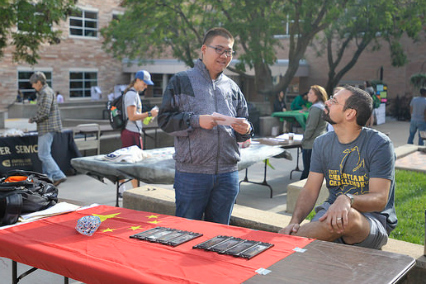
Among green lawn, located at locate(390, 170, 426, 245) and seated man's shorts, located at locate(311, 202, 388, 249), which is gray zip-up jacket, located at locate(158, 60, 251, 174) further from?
green lawn, located at locate(390, 170, 426, 245)

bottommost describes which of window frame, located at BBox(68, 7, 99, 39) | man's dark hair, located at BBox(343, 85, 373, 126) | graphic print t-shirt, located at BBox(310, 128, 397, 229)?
graphic print t-shirt, located at BBox(310, 128, 397, 229)

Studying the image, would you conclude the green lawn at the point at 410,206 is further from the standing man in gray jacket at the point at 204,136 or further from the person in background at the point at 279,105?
the person in background at the point at 279,105

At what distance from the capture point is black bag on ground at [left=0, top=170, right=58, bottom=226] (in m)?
3.39

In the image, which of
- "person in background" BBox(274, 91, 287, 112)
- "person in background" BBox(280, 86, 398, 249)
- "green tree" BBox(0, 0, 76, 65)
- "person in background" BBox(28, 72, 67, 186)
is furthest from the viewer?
"person in background" BBox(274, 91, 287, 112)

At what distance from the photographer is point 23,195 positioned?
11.8 ft

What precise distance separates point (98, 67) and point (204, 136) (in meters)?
35.6

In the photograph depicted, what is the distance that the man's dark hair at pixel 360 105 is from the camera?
144 inches

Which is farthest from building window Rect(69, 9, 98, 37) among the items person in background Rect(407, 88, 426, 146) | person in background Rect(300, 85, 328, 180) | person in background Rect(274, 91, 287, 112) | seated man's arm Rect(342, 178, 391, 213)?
seated man's arm Rect(342, 178, 391, 213)

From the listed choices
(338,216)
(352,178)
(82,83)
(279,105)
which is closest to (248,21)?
(279,105)

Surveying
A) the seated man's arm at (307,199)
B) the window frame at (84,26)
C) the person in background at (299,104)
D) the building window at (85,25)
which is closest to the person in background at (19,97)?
the window frame at (84,26)

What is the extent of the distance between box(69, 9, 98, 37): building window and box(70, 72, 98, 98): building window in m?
2.90

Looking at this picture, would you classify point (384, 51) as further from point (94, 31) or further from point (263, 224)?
point (263, 224)

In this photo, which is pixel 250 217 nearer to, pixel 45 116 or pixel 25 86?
pixel 45 116

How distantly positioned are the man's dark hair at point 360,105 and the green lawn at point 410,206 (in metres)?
2.18
